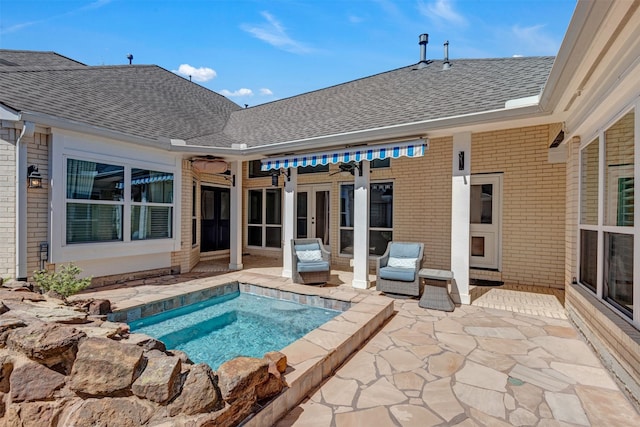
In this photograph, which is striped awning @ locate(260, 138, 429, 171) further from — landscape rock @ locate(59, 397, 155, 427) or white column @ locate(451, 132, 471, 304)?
landscape rock @ locate(59, 397, 155, 427)

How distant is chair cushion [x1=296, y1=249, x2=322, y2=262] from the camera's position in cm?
959

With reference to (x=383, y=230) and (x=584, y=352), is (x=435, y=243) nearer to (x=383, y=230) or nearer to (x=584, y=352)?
(x=383, y=230)

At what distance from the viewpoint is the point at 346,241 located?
41.3 ft

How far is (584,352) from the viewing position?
5.05 meters

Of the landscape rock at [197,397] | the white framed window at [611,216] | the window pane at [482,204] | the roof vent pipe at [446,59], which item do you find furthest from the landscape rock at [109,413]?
the roof vent pipe at [446,59]

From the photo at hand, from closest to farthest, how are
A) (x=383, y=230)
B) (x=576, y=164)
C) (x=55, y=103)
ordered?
(x=576, y=164) < (x=55, y=103) < (x=383, y=230)

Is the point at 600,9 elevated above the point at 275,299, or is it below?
above

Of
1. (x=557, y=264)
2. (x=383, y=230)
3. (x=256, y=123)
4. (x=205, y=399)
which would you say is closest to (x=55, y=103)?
(x=256, y=123)

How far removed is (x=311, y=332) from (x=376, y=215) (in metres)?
7.34

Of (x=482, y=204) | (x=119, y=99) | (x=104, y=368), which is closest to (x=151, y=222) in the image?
(x=119, y=99)

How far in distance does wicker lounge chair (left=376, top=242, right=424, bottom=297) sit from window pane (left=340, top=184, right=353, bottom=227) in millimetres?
3635

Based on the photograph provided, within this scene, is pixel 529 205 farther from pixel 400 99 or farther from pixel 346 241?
pixel 346 241

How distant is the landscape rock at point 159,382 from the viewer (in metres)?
2.85

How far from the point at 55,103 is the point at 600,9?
455 inches
